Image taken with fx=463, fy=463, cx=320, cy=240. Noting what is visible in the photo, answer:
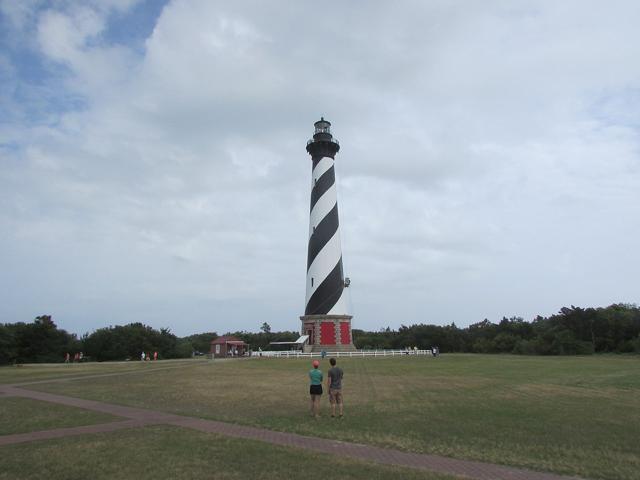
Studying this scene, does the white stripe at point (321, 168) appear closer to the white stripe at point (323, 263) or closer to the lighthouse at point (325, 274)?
the lighthouse at point (325, 274)

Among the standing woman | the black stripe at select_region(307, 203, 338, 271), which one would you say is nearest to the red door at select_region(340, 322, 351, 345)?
the black stripe at select_region(307, 203, 338, 271)

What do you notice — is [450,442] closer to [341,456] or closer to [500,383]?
[341,456]

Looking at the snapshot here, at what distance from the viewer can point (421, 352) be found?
154ft

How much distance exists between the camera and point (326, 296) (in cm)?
4462

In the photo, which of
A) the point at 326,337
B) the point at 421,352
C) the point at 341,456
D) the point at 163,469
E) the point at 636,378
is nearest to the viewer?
the point at 163,469

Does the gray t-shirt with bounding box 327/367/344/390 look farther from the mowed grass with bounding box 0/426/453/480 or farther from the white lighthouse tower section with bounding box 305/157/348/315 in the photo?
the white lighthouse tower section with bounding box 305/157/348/315

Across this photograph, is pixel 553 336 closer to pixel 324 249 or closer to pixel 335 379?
pixel 324 249

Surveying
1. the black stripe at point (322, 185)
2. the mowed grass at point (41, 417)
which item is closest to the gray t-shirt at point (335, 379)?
the mowed grass at point (41, 417)

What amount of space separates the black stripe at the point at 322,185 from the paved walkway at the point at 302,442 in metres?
34.9

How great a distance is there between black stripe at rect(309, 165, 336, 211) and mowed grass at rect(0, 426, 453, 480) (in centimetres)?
3845

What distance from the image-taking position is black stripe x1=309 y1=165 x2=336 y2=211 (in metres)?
46.5

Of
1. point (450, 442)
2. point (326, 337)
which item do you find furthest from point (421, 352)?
point (450, 442)

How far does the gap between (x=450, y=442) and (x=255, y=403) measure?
666 cm

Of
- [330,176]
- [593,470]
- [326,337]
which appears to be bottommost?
[593,470]
